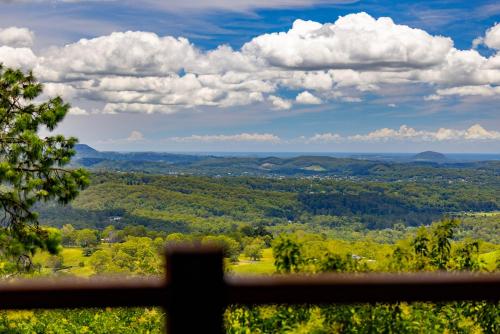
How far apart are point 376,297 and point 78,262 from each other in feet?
283

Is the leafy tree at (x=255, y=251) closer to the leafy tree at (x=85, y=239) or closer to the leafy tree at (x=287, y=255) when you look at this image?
the leafy tree at (x=85, y=239)

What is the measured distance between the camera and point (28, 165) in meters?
14.8

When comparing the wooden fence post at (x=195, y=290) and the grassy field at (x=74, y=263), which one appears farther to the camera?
the grassy field at (x=74, y=263)

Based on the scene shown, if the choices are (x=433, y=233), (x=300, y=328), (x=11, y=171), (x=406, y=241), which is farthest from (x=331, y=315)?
(x=11, y=171)

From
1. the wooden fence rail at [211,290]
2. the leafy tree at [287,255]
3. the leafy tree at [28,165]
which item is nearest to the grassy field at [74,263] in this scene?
the leafy tree at [28,165]

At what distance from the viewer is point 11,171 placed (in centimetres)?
1364

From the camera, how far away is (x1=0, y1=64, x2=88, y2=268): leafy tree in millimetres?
14211

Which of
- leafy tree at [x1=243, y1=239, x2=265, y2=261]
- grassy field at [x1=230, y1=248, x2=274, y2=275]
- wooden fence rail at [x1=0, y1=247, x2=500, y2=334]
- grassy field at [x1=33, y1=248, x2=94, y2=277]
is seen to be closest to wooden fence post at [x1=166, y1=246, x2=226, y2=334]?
wooden fence rail at [x1=0, y1=247, x2=500, y2=334]

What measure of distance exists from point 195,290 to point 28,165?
14.4 meters

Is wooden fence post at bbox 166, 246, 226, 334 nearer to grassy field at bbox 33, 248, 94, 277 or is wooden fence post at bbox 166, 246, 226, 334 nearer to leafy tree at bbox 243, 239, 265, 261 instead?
leafy tree at bbox 243, 239, 265, 261

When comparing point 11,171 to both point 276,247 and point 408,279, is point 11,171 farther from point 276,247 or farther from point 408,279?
point 408,279

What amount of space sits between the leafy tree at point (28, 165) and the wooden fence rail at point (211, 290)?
42.8ft

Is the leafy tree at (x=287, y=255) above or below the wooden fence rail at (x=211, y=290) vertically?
below

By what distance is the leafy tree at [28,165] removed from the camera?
46.6 ft
